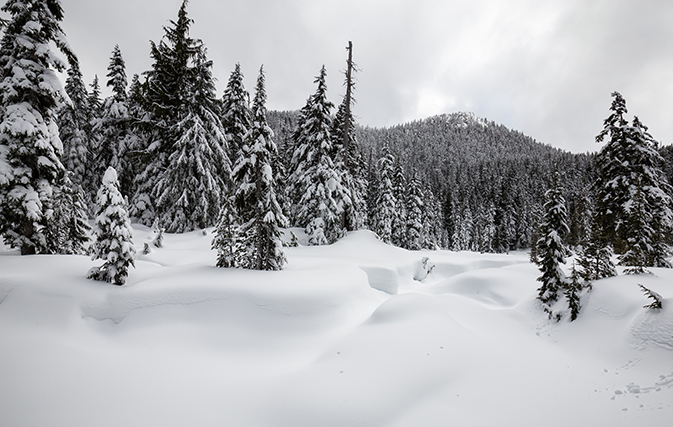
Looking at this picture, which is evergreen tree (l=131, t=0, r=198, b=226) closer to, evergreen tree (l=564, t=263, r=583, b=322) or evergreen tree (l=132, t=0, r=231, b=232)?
evergreen tree (l=132, t=0, r=231, b=232)

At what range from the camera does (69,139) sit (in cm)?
2594

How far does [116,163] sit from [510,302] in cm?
2995

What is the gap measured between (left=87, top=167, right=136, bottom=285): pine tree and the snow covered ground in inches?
18.1

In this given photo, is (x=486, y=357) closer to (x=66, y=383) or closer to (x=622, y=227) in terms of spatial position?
(x=66, y=383)

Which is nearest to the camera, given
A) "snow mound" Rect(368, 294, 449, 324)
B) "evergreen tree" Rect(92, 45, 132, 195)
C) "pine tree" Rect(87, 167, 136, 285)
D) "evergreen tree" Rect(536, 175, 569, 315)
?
"snow mound" Rect(368, 294, 449, 324)

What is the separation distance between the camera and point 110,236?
25.6ft

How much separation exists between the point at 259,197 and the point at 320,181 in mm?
9083

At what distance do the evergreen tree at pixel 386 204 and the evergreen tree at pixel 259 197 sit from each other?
22834 millimetres

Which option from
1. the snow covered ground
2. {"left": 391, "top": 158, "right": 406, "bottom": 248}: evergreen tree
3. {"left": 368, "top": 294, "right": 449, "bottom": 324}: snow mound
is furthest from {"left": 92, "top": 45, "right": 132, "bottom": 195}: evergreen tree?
{"left": 391, "top": 158, "right": 406, "bottom": 248}: evergreen tree

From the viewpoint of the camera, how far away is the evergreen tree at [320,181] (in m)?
19.3

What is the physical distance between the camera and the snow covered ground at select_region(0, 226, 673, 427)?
4.62 metres

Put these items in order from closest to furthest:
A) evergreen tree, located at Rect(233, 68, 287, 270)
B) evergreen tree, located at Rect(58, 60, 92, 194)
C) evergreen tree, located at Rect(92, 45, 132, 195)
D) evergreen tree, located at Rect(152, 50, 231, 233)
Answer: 1. evergreen tree, located at Rect(233, 68, 287, 270)
2. evergreen tree, located at Rect(152, 50, 231, 233)
3. evergreen tree, located at Rect(92, 45, 132, 195)
4. evergreen tree, located at Rect(58, 60, 92, 194)

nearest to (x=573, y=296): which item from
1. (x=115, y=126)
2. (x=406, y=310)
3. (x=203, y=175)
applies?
(x=406, y=310)

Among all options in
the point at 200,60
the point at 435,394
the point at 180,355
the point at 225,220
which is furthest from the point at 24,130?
the point at 435,394
